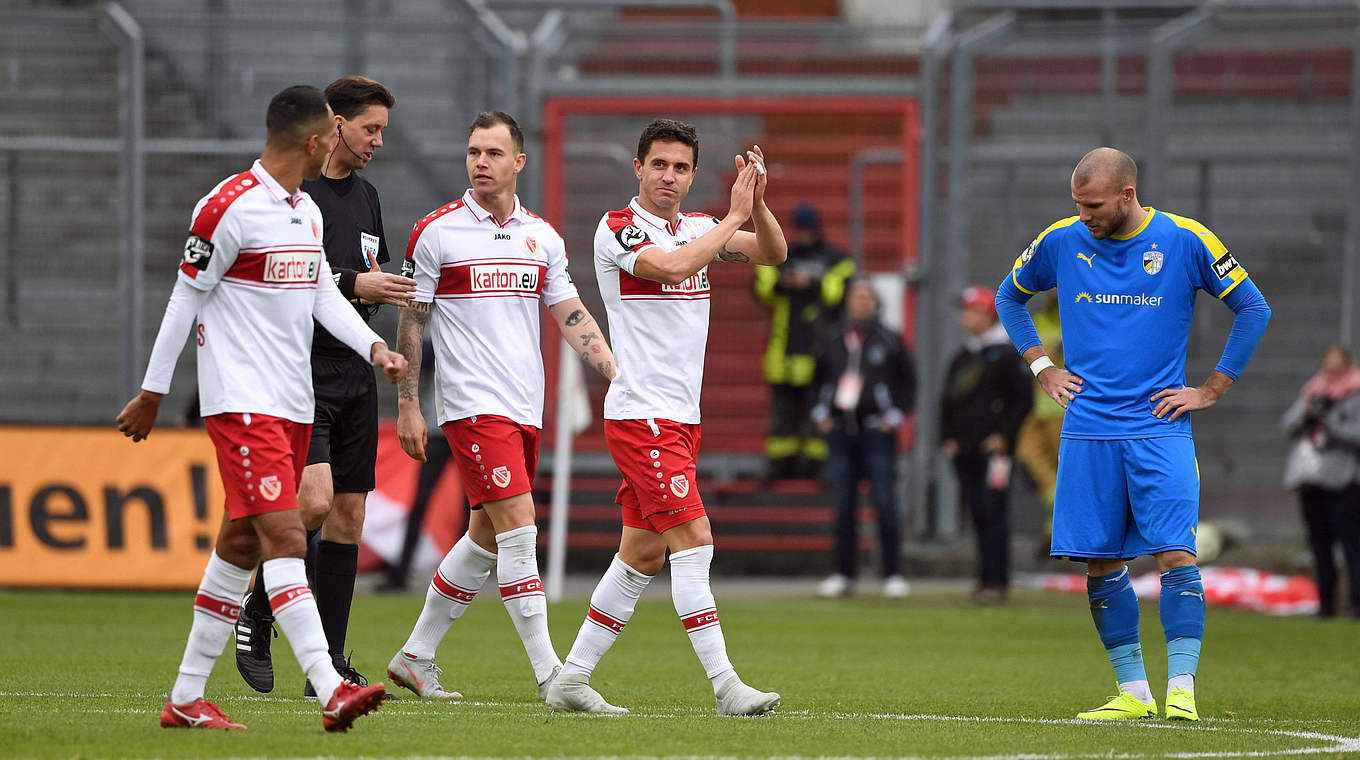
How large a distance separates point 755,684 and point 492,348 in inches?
89.9

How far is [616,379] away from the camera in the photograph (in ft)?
23.7

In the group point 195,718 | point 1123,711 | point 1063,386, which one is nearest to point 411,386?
point 195,718

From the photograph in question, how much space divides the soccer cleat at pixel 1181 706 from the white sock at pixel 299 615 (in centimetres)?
335

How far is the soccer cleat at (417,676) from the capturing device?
7684 mm

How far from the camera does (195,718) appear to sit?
6184 millimetres

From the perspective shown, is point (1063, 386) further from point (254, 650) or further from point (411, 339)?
Result: point (254, 650)

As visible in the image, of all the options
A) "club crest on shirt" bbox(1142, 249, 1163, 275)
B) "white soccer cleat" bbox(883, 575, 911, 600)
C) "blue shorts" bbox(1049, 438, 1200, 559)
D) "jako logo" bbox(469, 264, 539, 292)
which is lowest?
A: "white soccer cleat" bbox(883, 575, 911, 600)

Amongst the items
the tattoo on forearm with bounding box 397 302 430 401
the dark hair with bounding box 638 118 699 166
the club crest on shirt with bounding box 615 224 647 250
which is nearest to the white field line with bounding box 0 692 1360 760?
the tattoo on forearm with bounding box 397 302 430 401

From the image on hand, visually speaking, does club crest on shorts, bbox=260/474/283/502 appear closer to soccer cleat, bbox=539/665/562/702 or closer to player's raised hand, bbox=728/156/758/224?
soccer cleat, bbox=539/665/562/702

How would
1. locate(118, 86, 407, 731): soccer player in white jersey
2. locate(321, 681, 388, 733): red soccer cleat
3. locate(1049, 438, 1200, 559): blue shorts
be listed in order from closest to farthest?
locate(321, 681, 388, 733): red soccer cleat → locate(118, 86, 407, 731): soccer player in white jersey → locate(1049, 438, 1200, 559): blue shorts

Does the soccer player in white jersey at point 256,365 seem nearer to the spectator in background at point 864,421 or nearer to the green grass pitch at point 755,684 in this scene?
the green grass pitch at point 755,684

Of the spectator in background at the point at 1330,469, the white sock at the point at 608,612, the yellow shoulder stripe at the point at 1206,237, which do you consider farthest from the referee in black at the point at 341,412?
the spectator in background at the point at 1330,469

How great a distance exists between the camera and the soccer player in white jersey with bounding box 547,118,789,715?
23.0 ft

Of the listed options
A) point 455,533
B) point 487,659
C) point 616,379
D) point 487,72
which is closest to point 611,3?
point 487,72
